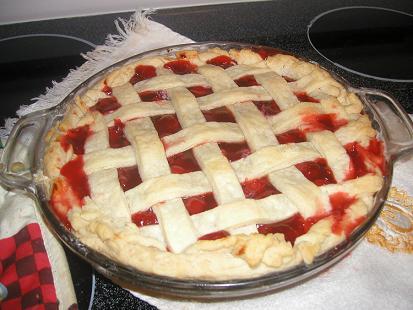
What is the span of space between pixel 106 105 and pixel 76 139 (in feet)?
0.48

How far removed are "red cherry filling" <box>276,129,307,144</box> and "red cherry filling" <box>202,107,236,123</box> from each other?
0.44 ft

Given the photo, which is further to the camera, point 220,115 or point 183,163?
point 220,115

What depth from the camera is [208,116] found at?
3.66ft

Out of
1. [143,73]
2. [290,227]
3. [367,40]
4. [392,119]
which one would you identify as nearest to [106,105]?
[143,73]

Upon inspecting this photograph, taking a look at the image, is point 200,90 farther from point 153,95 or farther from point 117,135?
point 117,135

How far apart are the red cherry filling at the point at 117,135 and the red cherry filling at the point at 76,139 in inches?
2.5

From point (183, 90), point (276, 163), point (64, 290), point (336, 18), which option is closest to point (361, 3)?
point (336, 18)

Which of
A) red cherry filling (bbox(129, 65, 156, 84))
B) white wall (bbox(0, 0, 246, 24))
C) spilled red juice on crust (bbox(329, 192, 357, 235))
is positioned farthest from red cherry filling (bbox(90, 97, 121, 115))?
white wall (bbox(0, 0, 246, 24))

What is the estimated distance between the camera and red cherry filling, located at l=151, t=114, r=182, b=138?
1.08 metres

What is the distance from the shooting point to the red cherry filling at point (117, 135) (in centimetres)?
106

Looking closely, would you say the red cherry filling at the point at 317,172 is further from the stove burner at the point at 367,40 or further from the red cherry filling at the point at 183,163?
the stove burner at the point at 367,40

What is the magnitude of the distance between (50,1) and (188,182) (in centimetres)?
133

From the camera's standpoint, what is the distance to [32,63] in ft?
5.42

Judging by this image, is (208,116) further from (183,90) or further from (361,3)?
(361,3)
